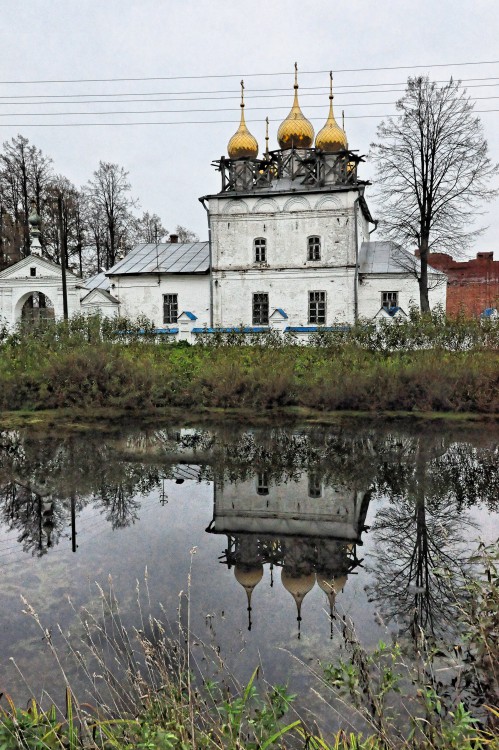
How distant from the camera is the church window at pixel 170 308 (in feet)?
83.4

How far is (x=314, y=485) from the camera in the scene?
6930 mm

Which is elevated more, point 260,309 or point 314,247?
point 314,247


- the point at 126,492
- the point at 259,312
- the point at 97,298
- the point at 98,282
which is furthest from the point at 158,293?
the point at 126,492

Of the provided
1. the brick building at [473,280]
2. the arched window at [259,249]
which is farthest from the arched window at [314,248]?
the brick building at [473,280]

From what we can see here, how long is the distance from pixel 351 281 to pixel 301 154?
7.61 metres

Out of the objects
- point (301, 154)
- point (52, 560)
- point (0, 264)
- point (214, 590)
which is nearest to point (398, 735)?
point (214, 590)

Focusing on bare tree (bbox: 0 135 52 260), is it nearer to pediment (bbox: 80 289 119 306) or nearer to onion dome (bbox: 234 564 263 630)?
pediment (bbox: 80 289 119 306)

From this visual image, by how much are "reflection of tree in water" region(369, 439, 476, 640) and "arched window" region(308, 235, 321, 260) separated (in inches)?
695

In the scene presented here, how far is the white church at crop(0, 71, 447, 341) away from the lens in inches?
925

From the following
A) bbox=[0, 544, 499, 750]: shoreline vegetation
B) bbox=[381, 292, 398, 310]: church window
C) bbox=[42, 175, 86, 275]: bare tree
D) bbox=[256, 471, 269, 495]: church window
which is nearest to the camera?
bbox=[0, 544, 499, 750]: shoreline vegetation

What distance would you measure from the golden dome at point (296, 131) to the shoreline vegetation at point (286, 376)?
16371 mm

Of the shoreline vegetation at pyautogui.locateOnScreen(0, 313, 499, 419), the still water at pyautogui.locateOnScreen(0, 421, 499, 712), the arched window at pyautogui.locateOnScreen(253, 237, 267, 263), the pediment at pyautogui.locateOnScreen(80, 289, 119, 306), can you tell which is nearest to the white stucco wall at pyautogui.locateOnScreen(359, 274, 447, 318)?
the arched window at pyautogui.locateOnScreen(253, 237, 267, 263)

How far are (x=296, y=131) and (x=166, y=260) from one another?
351 inches

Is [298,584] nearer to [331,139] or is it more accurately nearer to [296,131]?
[331,139]
